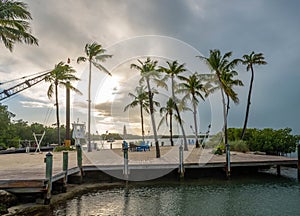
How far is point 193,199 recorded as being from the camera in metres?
10.7

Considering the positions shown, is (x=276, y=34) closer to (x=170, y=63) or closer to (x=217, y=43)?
(x=217, y=43)

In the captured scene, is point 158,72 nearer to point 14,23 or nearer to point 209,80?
point 209,80

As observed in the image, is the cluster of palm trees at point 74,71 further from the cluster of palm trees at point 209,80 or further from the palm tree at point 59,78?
the cluster of palm trees at point 209,80

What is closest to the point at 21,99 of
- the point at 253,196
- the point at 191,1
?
the point at 191,1

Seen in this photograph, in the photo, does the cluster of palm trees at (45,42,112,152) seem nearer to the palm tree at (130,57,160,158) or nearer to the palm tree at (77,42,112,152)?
the palm tree at (77,42,112,152)

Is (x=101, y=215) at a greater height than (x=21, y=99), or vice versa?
Answer: (x=21, y=99)

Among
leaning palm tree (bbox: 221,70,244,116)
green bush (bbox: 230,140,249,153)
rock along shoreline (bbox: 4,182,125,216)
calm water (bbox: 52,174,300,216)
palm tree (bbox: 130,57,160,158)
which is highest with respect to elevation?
leaning palm tree (bbox: 221,70,244,116)

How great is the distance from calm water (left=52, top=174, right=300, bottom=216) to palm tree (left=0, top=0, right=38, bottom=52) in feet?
30.2

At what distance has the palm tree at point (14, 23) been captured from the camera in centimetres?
1395

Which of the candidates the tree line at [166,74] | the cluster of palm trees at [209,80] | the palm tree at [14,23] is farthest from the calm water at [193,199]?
the cluster of palm trees at [209,80]

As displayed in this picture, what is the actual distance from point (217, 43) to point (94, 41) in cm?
1156

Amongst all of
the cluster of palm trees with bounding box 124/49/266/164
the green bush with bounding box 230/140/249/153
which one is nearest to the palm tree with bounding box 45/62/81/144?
the cluster of palm trees with bounding box 124/49/266/164

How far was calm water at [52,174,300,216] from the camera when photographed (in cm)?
930

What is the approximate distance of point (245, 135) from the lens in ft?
88.2
